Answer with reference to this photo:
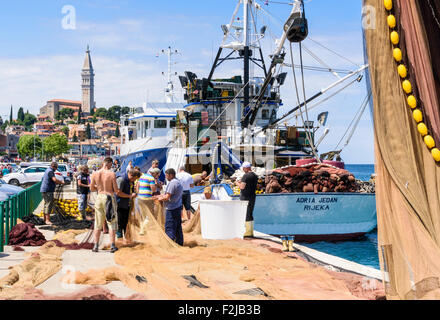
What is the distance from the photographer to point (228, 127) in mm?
25516

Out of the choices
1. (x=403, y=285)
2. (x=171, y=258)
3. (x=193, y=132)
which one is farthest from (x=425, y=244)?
(x=193, y=132)

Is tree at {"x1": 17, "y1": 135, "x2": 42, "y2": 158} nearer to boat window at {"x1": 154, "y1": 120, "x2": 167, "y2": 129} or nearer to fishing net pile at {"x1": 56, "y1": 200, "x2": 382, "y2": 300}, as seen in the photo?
boat window at {"x1": 154, "y1": 120, "x2": 167, "y2": 129}

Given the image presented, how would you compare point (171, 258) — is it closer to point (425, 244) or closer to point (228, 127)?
point (425, 244)

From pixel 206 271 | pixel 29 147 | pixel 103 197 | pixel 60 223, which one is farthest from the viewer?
pixel 29 147

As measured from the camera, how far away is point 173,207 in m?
9.10

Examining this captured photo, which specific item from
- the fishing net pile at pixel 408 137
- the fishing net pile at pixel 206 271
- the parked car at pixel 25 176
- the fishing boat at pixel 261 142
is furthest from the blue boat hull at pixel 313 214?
the parked car at pixel 25 176

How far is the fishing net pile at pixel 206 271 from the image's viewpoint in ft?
18.2

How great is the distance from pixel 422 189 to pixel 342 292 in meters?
2.56

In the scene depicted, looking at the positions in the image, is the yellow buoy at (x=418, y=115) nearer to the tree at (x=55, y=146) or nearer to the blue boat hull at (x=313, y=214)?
the blue boat hull at (x=313, y=214)

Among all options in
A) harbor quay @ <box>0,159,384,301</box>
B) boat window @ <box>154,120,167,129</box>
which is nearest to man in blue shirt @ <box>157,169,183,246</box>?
harbor quay @ <box>0,159,384,301</box>

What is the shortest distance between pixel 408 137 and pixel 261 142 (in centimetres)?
Result: 1913

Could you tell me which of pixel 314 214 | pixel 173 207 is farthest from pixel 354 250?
pixel 173 207

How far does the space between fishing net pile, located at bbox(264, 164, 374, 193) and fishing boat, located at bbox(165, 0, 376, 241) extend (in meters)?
0.33

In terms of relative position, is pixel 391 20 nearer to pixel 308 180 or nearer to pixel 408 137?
pixel 408 137
